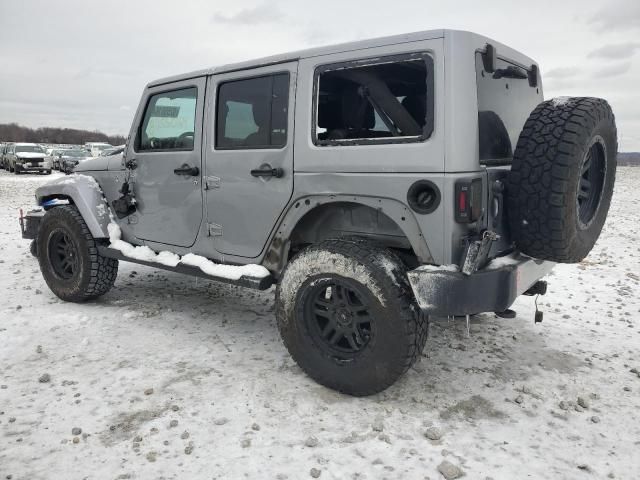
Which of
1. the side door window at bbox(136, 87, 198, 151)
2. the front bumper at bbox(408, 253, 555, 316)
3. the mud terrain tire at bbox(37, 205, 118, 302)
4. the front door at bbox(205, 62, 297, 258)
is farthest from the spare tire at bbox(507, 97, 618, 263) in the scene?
the mud terrain tire at bbox(37, 205, 118, 302)

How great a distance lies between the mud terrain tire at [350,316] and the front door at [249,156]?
0.54m

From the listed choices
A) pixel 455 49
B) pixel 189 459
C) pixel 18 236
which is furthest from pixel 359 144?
pixel 18 236

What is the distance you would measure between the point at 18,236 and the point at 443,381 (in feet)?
27.3

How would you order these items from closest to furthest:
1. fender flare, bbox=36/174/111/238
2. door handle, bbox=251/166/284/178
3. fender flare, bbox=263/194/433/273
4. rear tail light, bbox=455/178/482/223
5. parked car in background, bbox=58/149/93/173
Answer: rear tail light, bbox=455/178/482/223
fender flare, bbox=263/194/433/273
door handle, bbox=251/166/284/178
fender flare, bbox=36/174/111/238
parked car in background, bbox=58/149/93/173

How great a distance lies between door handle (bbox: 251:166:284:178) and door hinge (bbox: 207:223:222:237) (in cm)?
63

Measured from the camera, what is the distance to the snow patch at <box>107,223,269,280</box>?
12.5ft

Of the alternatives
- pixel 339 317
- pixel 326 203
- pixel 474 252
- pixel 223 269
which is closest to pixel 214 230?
pixel 223 269

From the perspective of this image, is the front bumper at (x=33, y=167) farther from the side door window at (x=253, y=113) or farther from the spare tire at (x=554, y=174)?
the spare tire at (x=554, y=174)

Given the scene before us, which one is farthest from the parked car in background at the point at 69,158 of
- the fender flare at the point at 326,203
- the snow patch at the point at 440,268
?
the snow patch at the point at 440,268

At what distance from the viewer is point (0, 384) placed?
3375 millimetres

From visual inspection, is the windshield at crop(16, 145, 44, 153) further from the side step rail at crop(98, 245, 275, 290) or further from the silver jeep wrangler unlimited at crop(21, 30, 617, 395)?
the silver jeep wrangler unlimited at crop(21, 30, 617, 395)

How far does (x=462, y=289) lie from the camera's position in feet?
9.21

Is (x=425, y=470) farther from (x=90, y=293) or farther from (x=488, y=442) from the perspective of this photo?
(x=90, y=293)

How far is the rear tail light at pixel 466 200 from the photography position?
2.77 metres
